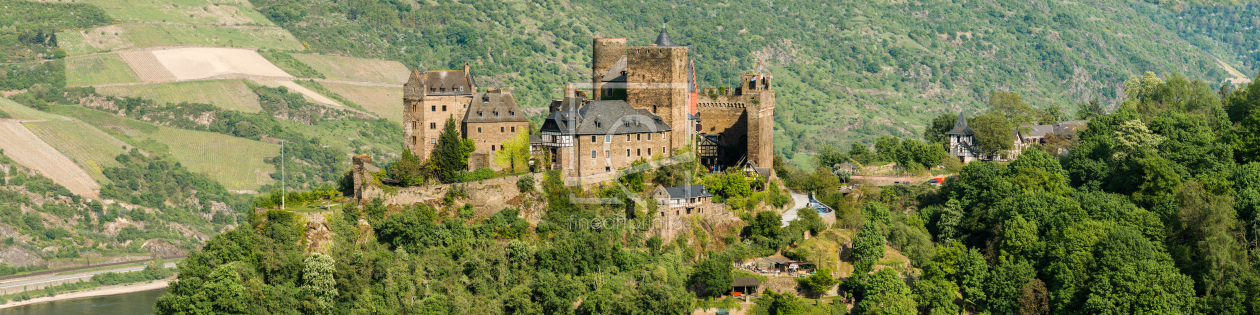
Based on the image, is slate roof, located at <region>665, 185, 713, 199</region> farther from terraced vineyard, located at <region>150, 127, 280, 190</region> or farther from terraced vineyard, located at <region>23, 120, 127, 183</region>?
terraced vineyard, located at <region>23, 120, 127, 183</region>

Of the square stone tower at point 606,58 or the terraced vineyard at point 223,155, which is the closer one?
the square stone tower at point 606,58

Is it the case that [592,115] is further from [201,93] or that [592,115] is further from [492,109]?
[201,93]

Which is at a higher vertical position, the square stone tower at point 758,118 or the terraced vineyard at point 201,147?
the square stone tower at point 758,118

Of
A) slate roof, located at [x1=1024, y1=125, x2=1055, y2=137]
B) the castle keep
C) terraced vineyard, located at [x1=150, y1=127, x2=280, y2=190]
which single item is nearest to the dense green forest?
the castle keep

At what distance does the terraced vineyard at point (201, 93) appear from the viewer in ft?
584

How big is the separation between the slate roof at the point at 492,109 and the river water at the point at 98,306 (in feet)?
174

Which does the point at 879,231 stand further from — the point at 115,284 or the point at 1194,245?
the point at 115,284

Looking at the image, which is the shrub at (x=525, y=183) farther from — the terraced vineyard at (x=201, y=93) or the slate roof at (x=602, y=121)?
the terraced vineyard at (x=201, y=93)

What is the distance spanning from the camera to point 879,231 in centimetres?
7419

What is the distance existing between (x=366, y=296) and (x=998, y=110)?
64.4 m

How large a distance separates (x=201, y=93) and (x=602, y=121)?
12346 centimetres

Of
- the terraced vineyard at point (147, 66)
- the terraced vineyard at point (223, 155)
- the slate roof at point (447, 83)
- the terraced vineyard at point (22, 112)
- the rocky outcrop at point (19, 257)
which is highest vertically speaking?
the terraced vineyard at point (147, 66)

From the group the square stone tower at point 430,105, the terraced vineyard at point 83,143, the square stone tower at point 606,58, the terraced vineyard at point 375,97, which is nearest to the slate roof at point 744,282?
the square stone tower at point 606,58

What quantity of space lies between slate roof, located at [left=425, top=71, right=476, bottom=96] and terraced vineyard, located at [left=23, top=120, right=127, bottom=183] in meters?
94.6
